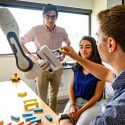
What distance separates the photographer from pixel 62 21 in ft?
12.1

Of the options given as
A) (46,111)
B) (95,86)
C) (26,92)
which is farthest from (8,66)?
(46,111)

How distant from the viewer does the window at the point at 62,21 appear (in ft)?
10.6

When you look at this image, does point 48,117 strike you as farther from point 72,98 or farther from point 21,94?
point 72,98

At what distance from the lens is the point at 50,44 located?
8.48 ft

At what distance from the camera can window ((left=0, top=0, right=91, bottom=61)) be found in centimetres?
323

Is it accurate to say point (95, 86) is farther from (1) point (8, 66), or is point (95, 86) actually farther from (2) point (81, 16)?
(2) point (81, 16)

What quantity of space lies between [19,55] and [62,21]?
114 inches

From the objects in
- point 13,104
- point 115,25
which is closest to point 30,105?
point 13,104

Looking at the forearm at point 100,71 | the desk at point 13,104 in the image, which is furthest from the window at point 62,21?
the forearm at point 100,71

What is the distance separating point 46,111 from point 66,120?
1.33 ft

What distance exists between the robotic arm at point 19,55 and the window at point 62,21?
7.21 feet

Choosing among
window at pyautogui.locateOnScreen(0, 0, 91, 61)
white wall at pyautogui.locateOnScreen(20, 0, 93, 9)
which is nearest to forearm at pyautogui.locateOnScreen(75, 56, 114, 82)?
window at pyautogui.locateOnScreen(0, 0, 91, 61)

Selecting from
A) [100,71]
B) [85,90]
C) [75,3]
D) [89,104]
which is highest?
[75,3]

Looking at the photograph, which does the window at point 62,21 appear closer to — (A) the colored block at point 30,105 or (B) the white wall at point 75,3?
(B) the white wall at point 75,3
